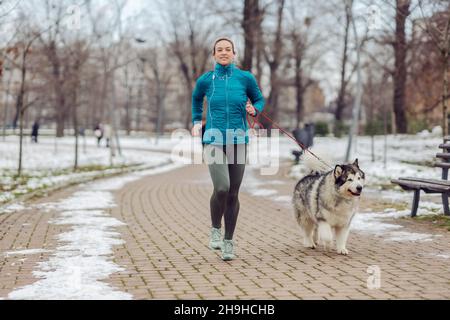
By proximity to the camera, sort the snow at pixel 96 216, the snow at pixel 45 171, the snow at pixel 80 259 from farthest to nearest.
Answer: the snow at pixel 45 171 → the snow at pixel 96 216 → the snow at pixel 80 259

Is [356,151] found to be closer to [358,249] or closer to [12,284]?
[358,249]

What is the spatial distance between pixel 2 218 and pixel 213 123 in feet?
17.3

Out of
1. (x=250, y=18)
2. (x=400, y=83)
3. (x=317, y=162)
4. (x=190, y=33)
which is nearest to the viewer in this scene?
(x=317, y=162)

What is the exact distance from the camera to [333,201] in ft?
23.0

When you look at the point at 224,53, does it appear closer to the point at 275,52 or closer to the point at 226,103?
the point at 226,103

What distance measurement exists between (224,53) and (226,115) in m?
0.62

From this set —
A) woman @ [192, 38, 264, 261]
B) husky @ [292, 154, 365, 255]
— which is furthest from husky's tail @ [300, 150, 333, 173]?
woman @ [192, 38, 264, 261]

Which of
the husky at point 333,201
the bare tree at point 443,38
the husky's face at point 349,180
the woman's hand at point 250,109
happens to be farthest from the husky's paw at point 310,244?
the bare tree at point 443,38

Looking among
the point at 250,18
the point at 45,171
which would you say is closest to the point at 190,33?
the point at 250,18

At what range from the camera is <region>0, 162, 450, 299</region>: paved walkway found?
5.41 meters

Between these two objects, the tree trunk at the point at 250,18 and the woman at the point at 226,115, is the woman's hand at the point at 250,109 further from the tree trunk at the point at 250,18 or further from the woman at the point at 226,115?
the tree trunk at the point at 250,18

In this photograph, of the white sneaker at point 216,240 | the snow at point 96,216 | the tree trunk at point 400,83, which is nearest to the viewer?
the snow at point 96,216

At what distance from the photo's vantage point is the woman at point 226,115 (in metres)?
6.56

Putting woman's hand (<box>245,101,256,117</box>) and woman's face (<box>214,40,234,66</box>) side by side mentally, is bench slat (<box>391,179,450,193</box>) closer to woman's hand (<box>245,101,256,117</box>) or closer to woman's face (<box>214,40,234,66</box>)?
woman's hand (<box>245,101,256,117</box>)
